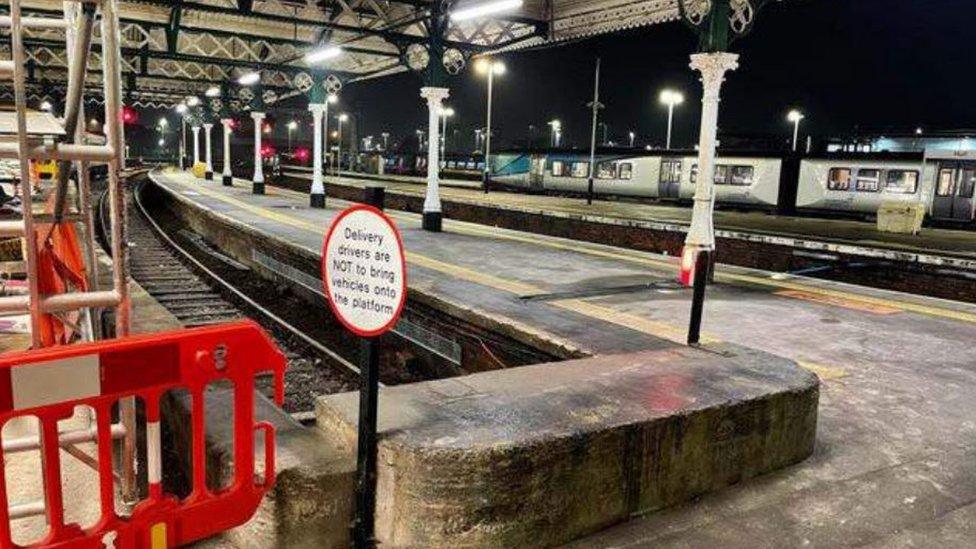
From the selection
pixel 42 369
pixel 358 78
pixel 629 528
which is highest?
pixel 358 78

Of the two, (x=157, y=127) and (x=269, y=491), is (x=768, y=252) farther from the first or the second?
(x=157, y=127)

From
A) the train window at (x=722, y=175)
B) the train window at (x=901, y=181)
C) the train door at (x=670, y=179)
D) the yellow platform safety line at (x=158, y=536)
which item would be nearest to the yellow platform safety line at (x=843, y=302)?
the yellow platform safety line at (x=158, y=536)

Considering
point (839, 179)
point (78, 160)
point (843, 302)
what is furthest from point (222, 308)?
point (839, 179)

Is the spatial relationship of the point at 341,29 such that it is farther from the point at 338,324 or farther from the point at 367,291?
the point at 367,291

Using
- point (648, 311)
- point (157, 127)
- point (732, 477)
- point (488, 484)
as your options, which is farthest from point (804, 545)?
point (157, 127)

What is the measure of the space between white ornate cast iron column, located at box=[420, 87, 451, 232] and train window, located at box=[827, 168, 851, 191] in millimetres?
15828

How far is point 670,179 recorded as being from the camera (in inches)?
1187

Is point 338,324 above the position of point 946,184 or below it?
below

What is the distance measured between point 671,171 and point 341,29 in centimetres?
1754

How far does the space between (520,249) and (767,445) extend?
8.98m

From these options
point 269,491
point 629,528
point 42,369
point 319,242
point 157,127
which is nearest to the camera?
point 42,369

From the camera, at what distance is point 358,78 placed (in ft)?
79.5

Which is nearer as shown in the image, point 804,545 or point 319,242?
point 804,545

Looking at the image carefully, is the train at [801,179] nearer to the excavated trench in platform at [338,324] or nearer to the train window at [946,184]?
the train window at [946,184]
